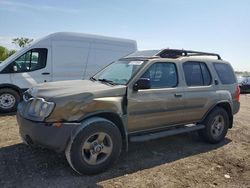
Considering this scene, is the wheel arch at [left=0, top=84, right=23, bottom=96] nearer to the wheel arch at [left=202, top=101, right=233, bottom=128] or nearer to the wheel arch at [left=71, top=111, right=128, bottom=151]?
the wheel arch at [left=71, top=111, right=128, bottom=151]

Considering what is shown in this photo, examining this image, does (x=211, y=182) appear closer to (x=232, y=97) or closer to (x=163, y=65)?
(x=163, y=65)

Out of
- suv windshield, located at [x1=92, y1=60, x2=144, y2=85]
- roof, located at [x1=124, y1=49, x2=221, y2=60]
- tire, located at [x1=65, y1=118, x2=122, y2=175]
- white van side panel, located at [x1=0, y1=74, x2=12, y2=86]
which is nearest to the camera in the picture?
tire, located at [x1=65, y1=118, x2=122, y2=175]

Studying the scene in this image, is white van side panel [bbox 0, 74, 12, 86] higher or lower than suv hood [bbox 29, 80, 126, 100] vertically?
lower

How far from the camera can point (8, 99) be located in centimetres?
890

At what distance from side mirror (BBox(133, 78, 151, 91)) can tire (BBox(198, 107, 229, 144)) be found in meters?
2.08

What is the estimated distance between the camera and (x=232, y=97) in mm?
6484

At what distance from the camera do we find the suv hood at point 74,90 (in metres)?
4.13

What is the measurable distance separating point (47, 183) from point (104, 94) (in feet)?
4.98

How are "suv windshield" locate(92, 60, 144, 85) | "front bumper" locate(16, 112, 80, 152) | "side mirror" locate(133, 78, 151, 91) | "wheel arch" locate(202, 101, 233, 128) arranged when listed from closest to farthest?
1. "front bumper" locate(16, 112, 80, 152)
2. "side mirror" locate(133, 78, 151, 91)
3. "suv windshield" locate(92, 60, 144, 85)
4. "wheel arch" locate(202, 101, 233, 128)

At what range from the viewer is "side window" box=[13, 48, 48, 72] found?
357 inches

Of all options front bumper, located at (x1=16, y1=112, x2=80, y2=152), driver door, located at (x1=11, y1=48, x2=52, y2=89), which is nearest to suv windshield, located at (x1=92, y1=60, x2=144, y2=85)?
front bumper, located at (x1=16, y1=112, x2=80, y2=152)

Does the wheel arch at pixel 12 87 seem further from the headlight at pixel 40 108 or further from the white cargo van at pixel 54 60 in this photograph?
the headlight at pixel 40 108

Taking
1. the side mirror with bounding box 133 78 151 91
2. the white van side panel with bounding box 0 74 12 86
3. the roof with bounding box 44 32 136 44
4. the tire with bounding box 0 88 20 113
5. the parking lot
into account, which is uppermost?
the roof with bounding box 44 32 136 44

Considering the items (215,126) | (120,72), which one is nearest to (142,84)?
(120,72)
